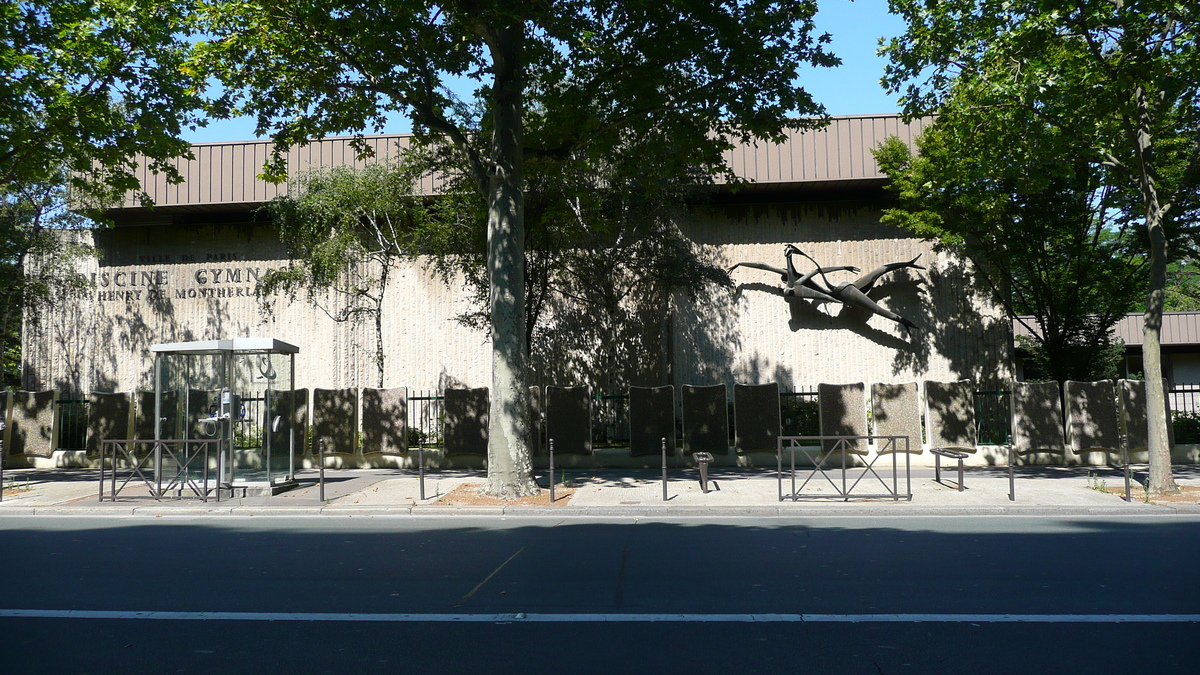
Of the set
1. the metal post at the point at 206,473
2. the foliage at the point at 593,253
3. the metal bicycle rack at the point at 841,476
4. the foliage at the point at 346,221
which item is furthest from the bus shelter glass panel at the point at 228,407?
the metal bicycle rack at the point at 841,476

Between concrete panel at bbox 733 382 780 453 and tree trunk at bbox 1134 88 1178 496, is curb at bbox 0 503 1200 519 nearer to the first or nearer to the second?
tree trunk at bbox 1134 88 1178 496

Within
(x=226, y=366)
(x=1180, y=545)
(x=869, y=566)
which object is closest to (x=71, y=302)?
(x=226, y=366)

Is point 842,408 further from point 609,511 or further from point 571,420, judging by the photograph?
point 609,511

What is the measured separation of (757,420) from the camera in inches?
720

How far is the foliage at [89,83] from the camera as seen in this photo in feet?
45.4

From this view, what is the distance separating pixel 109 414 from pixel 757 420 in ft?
51.4

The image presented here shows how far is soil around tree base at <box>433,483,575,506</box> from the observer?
1323 centimetres

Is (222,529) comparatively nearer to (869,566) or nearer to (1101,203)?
(869,566)

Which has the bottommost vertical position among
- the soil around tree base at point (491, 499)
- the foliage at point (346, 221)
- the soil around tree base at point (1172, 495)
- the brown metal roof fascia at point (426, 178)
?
the soil around tree base at point (1172, 495)

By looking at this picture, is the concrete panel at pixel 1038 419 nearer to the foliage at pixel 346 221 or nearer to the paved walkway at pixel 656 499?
the paved walkway at pixel 656 499

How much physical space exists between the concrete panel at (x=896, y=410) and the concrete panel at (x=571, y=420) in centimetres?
668

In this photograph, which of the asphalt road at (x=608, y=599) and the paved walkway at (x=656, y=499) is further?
the paved walkway at (x=656, y=499)

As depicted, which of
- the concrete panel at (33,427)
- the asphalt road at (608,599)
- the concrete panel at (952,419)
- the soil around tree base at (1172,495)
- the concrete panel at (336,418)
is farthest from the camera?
the concrete panel at (33,427)

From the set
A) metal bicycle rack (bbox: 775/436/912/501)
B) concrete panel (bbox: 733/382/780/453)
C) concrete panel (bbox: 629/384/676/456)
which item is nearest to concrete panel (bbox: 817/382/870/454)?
metal bicycle rack (bbox: 775/436/912/501)
